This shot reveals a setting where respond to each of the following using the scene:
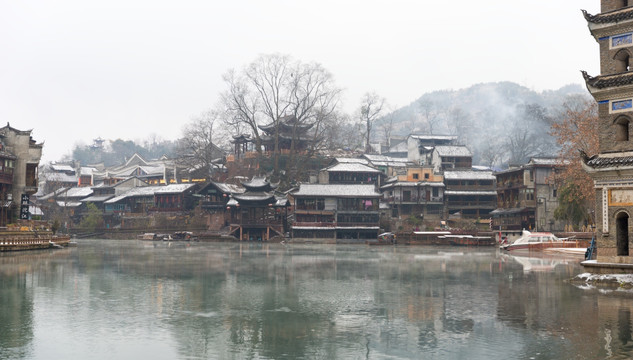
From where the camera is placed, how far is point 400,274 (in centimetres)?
3550

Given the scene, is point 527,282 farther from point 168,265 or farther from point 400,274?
point 168,265

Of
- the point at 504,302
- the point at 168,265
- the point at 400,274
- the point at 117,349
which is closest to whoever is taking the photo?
the point at 117,349

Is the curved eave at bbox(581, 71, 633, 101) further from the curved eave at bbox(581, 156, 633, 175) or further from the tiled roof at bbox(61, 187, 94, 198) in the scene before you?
the tiled roof at bbox(61, 187, 94, 198)

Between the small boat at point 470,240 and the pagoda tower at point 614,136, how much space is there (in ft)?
152

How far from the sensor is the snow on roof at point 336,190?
85000 millimetres

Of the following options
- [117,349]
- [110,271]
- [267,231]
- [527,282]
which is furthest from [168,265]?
[267,231]

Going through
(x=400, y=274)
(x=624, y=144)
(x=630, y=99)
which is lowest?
(x=400, y=274)

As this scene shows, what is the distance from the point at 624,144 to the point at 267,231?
63.3 m

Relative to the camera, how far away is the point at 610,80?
27703 millimetres

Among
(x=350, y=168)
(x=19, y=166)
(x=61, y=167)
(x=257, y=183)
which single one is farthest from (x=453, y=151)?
(x=61, y=167)

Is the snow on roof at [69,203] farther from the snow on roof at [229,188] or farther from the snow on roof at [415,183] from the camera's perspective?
the snow on roof at [415,183]

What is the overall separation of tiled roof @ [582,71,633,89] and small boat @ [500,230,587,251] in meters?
35.0

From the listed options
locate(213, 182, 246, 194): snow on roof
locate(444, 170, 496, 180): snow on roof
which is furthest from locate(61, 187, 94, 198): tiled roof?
locate(444, 170, 496, 180): snow on roof

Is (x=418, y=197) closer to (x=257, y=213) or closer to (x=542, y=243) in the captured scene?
(x=257, y=213)
